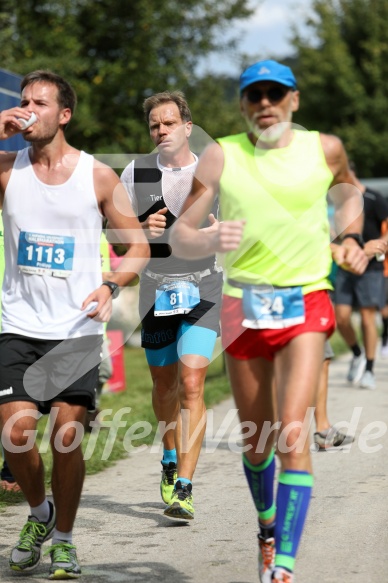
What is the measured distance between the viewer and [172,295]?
21.6 feet

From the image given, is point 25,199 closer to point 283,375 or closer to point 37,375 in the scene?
point 37,375

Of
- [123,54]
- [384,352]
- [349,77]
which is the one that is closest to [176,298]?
[384,352]

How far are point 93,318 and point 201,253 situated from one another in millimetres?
575

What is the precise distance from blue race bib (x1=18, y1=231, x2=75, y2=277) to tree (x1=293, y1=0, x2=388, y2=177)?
1308 inches

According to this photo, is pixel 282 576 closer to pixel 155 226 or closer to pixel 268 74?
pixel 268 74

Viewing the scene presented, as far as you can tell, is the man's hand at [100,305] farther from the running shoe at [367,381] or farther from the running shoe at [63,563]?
the running shoe at [367,381]

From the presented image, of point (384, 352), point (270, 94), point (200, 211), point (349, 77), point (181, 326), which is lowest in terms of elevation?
point (384, 352)

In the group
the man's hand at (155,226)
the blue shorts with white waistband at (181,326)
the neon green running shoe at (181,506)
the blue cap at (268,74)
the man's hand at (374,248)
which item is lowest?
the neon green running shoe at (181,506)

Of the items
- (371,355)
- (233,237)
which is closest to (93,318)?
(233,237)

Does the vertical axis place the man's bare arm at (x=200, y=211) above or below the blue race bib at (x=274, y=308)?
above

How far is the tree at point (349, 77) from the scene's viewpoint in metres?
37.4

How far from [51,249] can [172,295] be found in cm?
173

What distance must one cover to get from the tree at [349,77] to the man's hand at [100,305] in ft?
109

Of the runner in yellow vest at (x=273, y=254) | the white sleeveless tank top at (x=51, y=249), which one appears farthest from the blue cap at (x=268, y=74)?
the white sleeveless tank top at (x=51, y=249)
